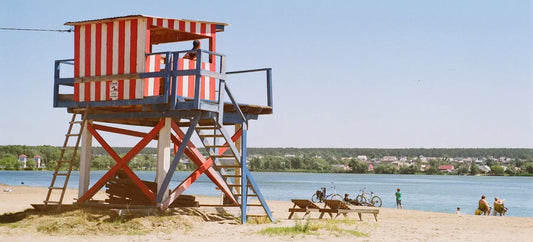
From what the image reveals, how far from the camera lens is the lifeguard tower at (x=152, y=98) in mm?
16406

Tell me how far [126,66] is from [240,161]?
3839 mm

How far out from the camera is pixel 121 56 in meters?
16.8

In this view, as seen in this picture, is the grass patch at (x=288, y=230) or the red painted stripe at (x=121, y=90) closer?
the grass patch at (x=288, y=230)

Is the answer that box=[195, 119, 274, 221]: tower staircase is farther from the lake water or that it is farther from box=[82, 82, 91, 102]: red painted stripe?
the lake water

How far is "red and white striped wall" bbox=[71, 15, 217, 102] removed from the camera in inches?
648

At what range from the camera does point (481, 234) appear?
1764cm

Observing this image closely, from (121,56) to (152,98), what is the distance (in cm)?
147

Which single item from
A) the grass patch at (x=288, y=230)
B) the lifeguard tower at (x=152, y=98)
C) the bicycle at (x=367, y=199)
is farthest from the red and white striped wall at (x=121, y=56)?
the bicycle at (x=367, y=199)

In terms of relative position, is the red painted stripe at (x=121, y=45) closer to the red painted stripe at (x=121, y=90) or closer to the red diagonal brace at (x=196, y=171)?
the red painted stripe at (x=121, y=90)

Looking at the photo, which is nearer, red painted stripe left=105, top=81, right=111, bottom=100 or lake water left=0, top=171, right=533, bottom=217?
red painted stripe left=105, top=81, right=111, bottom=100

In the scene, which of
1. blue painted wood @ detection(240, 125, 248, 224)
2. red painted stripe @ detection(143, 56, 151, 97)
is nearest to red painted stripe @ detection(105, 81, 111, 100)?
red painted stripe @ detection(143, 56, 151, 97)

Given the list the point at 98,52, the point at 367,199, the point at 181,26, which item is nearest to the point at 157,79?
the point at 181,26

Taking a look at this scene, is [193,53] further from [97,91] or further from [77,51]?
[77,51]

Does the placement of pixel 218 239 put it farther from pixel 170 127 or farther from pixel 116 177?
pixel 116 177
